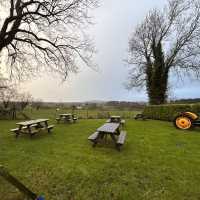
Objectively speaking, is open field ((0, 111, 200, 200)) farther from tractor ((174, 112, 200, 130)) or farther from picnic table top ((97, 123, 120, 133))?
tractor ((174, 112, 200, 130))

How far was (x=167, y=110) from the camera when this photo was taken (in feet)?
45.8

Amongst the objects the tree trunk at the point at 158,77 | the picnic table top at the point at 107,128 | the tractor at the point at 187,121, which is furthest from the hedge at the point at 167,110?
the picnic table top at the point at 107,128

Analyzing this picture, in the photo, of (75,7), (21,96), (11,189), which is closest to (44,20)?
(75,7)

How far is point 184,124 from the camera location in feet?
31.4

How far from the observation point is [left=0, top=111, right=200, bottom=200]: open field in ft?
10.2

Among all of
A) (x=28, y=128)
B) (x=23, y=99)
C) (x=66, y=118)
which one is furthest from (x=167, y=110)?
(x=23, y=99)

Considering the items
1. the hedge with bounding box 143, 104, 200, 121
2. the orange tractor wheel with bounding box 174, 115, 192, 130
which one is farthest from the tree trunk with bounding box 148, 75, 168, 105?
the orange tractor wheel with bounding box 174, 115, 192, 130

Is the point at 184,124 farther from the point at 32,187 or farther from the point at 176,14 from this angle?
the point at 176,14

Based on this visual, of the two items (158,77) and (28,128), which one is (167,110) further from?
(28,128)

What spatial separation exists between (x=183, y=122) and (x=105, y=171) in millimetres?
7352

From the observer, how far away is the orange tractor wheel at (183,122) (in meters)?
9.43

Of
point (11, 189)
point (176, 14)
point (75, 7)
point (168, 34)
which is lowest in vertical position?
point (11, 189)

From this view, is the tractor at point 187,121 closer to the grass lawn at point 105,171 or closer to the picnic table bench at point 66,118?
the grass lawn at point 105,171

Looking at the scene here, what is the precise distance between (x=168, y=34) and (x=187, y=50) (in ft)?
9.32
